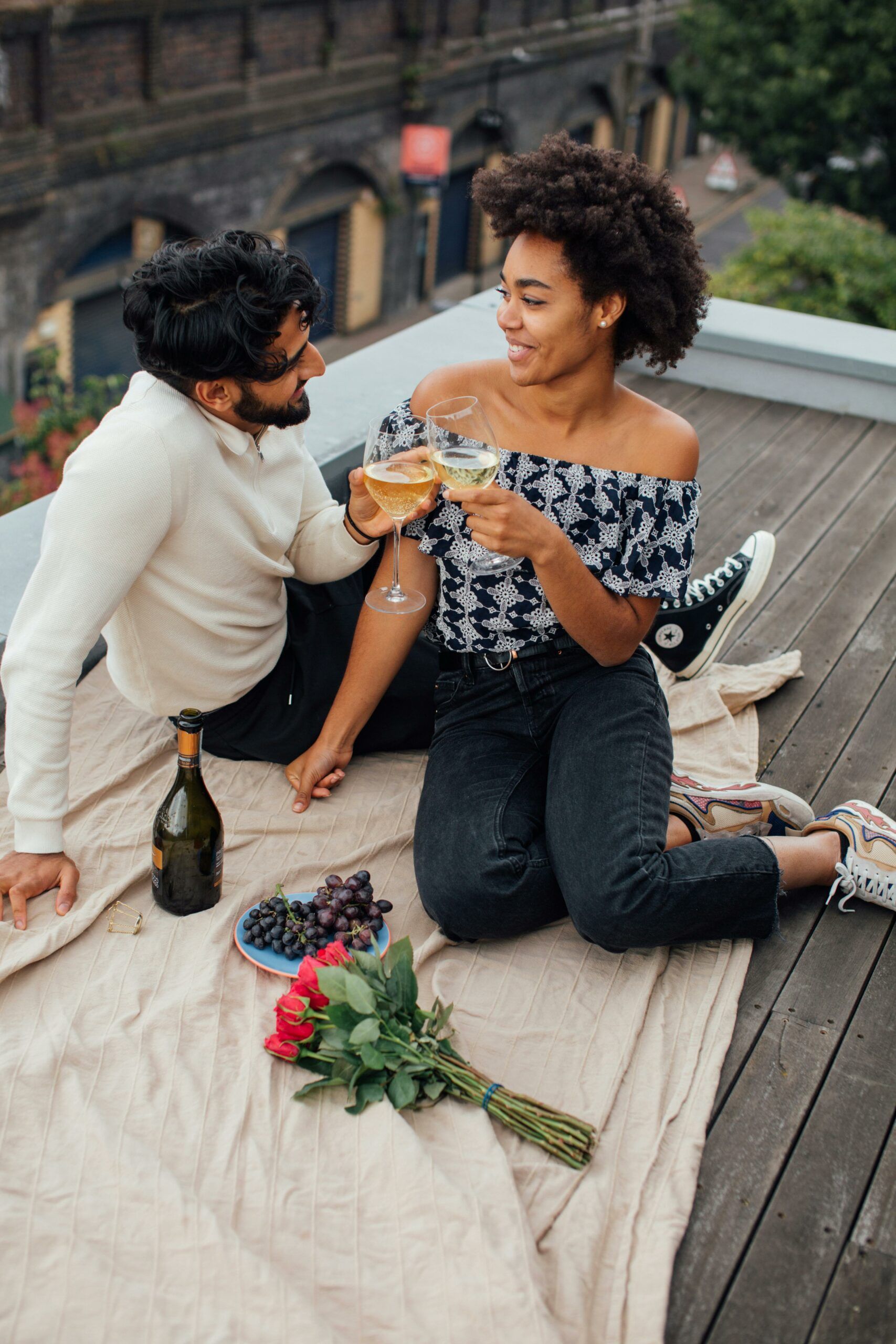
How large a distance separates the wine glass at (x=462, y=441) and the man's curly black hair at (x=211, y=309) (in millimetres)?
332

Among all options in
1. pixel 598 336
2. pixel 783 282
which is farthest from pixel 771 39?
pixel 598 336

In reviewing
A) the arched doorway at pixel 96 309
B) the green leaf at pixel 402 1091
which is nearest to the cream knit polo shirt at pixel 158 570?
the green leaf at pixel 402 1091

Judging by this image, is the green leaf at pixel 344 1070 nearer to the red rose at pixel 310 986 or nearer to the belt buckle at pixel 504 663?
the red rose at pixel 310 986

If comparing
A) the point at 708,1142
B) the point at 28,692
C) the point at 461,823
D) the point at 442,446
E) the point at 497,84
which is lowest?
the point at 497,84

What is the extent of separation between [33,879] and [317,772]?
58 centimetres

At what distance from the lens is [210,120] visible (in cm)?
1008

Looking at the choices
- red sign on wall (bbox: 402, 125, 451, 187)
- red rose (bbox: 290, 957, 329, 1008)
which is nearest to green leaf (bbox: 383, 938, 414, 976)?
red rose (bbox: 290, 957, 329, 1008)

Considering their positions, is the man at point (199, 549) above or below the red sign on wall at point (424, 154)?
above

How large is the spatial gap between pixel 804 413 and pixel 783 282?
4922mm

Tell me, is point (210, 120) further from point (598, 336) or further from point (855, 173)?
point (598, 336)

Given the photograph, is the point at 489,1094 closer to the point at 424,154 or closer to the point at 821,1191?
the point at 821,1191

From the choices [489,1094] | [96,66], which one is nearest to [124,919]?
[489,1094]

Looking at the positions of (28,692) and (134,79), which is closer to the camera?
(28,692)

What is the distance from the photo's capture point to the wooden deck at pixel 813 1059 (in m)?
1.63
